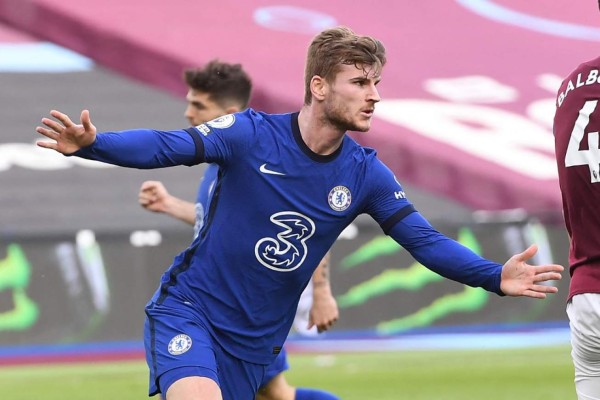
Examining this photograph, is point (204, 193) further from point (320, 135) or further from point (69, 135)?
point (69, 135)

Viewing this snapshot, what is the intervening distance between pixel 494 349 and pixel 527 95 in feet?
25.7

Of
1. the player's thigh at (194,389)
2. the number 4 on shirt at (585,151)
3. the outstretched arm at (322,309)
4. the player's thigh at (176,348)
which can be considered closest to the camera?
the number 4 on shirt at (585,151)

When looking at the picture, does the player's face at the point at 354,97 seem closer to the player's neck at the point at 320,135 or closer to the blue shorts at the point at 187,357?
the player's neck at the point at 320,135

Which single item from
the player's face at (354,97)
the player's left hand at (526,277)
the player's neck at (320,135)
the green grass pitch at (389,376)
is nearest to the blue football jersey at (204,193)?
the player's neck at (320,135)

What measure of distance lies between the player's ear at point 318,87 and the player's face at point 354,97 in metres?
0.07

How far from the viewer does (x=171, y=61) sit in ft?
64.2

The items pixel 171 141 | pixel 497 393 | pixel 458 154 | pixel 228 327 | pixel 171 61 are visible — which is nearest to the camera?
pixel 171 141

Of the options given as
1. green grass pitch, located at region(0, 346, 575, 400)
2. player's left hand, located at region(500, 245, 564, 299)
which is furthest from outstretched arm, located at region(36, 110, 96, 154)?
green grass pitch, located at region(0, 346, 575, 400)

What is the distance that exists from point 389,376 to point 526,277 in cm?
687

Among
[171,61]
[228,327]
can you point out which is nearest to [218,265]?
[228,327]

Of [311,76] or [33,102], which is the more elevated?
[311,76]

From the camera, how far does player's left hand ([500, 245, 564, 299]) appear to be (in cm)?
489

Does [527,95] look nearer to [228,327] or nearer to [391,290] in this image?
[391,290]

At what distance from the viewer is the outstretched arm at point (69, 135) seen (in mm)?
4609
